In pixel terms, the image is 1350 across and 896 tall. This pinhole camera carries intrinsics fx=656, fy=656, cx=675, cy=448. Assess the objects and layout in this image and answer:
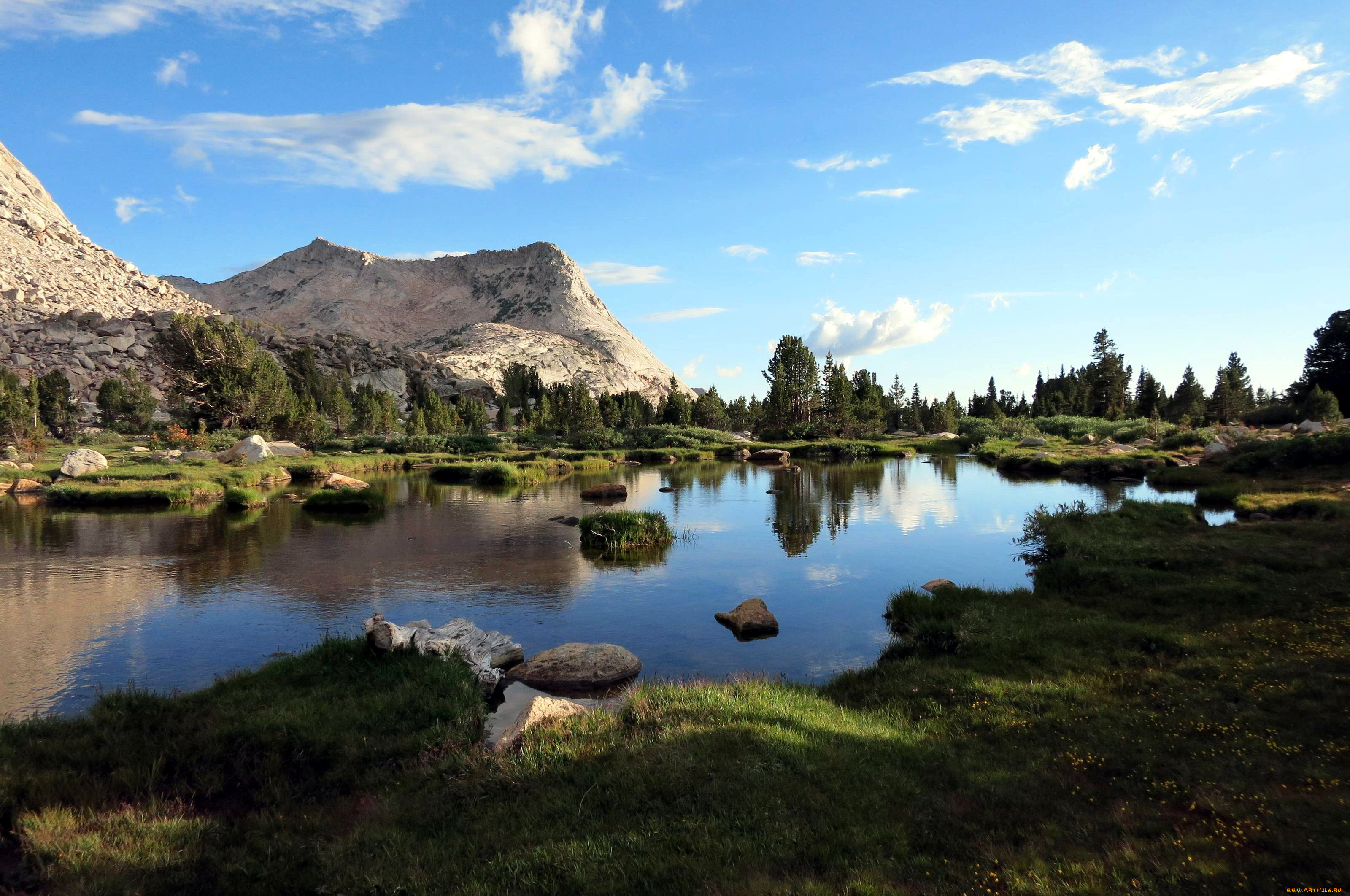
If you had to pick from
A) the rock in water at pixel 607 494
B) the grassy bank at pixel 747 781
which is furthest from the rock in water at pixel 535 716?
the rock in water at pixel 607 494

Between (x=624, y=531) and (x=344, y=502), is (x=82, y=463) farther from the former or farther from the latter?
(x=624, y=531)

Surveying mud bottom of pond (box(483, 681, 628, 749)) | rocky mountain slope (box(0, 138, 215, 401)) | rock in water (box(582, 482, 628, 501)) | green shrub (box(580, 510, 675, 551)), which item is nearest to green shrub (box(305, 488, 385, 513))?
rock in water (box(582, 482, 628, 501))

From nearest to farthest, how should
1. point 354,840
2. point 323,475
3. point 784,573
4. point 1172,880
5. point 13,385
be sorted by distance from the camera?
point 1172,880
point 354,840
point 784,573
point 323,475
point 13,385

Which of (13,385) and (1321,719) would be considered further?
(13,385)

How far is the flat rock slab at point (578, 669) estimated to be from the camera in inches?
507

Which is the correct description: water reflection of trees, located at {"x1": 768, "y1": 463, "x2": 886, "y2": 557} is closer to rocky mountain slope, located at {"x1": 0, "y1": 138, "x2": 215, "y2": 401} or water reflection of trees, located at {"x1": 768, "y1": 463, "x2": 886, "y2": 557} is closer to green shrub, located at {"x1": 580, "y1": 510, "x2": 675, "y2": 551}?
green shrub, located at {"x1": 580, "y1": 510, "x2": 675, "y2": 551}

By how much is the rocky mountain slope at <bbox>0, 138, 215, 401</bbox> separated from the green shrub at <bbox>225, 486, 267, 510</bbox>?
9526 cm

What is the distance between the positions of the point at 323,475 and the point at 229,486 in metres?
11.6

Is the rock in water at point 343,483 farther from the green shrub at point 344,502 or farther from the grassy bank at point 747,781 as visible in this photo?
the grassy bank at point 747,781

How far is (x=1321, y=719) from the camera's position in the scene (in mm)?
8430

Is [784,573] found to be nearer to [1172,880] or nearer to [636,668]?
[636,668]

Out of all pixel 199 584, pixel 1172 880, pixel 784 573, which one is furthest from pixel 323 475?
pixel 1172 880

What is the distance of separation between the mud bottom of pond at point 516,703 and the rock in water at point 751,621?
4.27 m

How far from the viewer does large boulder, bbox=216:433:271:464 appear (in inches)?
2137
